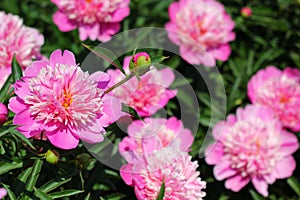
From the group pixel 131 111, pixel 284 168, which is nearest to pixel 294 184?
pixel 284 168

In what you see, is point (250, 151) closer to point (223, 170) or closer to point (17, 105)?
point (223, 170)

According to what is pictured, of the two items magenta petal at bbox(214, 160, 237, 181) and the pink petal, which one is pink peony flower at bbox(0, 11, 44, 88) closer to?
the pink petal

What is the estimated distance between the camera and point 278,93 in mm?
1894

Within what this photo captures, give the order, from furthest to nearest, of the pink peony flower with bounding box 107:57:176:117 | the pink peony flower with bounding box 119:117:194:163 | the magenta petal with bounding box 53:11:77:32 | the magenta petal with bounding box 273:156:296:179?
1. the magenta petal with bounding box 53:11:77:32
2. the magenta petal with bounding box 273:156:296:179
3. the pink peony flower with bounding box 107:57:176:117
4. the pink peony flower with bounding box 119:117:194:163

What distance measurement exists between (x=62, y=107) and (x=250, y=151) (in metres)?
0.72

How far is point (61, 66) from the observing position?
120cm

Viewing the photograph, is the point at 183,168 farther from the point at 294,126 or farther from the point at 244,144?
the point at 294,126

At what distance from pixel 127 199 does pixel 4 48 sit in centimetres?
56

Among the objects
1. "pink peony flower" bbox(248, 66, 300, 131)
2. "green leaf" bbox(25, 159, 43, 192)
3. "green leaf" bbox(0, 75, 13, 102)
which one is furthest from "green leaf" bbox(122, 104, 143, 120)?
"pink peony flower" bbox(248, 66, 300, 131)

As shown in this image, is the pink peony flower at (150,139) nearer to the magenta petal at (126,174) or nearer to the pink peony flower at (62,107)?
the magenta petal at (126,174)

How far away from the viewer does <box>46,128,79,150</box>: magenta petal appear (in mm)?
1162

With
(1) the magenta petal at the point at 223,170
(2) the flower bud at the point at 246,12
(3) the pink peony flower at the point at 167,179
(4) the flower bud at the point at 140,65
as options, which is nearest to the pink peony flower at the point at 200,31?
(2) the flower bud at the point at 246,12

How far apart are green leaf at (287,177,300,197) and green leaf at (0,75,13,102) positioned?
0.96 meters

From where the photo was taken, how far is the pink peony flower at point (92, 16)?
1756mm
